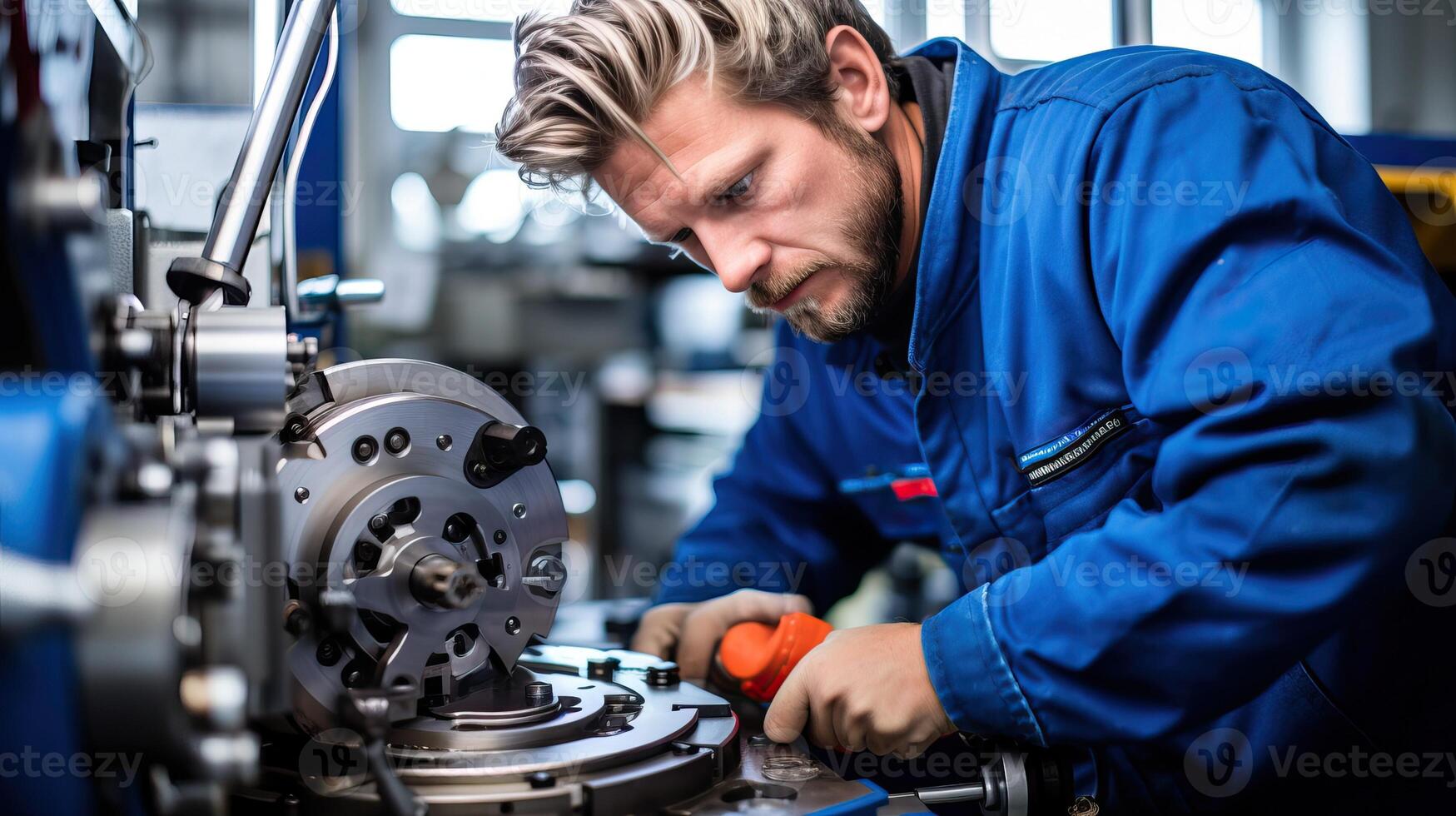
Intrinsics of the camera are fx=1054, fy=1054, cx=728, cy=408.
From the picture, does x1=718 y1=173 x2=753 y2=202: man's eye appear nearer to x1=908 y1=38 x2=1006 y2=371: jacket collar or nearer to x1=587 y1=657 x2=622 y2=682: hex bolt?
x1=908 y1=38 x2=1006 y2=371: jacket collar

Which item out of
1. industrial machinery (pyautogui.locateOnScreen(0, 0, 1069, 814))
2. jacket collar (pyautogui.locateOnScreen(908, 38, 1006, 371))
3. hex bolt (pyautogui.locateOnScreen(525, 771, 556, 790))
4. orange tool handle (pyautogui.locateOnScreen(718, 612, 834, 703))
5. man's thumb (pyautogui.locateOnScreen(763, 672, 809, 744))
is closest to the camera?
industrial machinery (pyautogui.locateOnScreen(0, 0, 1069, 814))

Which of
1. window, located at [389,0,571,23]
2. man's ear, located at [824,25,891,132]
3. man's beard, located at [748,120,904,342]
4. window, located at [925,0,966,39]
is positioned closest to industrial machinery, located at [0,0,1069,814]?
man's beard, located at [748,120,904,342]

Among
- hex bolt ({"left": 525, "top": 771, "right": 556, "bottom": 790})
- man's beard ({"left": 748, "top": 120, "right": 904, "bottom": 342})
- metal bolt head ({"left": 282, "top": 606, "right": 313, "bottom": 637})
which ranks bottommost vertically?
hex bolt ({"left": 525, "top": 771, "right": 556, "bottom": 790})

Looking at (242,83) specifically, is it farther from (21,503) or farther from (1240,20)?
(1240,20)

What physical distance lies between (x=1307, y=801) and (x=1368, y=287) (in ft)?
1.74

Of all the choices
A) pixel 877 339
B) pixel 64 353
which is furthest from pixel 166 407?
pixel 877 339

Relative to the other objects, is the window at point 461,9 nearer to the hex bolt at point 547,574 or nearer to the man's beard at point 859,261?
the man's beard at point 859,261

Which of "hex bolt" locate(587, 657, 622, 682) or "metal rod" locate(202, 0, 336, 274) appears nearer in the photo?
"metal rod" locate(202, 0, 336, 274)

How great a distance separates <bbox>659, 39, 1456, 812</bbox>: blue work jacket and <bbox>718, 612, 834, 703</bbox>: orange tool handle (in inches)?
6.1

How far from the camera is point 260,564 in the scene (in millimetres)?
496

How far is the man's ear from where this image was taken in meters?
1.18

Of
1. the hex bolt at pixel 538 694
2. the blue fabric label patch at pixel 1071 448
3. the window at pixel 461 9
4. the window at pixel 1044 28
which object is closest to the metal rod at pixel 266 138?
the hex bolt at pixel 538 694

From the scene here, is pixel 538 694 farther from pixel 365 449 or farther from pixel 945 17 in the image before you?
pixel 945 17

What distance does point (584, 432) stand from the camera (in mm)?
4168
